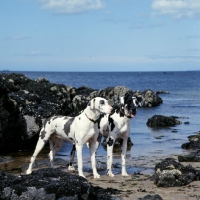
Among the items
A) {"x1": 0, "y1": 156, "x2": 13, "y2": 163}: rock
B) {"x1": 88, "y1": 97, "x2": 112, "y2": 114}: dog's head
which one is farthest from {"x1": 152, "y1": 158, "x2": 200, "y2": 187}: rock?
{"x1": 0, "y1": 156, "x2": 13, "y2": 163}: rock

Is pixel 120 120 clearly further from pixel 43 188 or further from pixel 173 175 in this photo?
pixel 43 188

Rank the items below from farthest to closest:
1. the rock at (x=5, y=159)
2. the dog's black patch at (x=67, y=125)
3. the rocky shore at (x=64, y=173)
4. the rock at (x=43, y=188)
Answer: the rock at (x=5, y=159) < the dog's black patch at (x=67, y=125) < the rocky shore at (x=64, y=173) < the rock at (x=43, y=188)

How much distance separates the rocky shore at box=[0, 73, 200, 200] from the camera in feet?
24.4

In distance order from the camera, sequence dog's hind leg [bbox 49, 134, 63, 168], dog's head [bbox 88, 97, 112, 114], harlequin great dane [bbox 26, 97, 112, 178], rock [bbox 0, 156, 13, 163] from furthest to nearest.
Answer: rock [bbox 0, 156, 13, 163] < dog's hind leg [bbox 49, 134, 63, 168] < harlequin great dane [bbox 26, 97, 112, 178] < dog's head [bbox 88, 97, 112, 114]

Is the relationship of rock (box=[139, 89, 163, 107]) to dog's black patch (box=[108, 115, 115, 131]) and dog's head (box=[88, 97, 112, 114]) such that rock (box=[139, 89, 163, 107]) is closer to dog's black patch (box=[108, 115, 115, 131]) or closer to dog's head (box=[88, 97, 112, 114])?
dog's black patch (box=[108, 115, 115, 131])

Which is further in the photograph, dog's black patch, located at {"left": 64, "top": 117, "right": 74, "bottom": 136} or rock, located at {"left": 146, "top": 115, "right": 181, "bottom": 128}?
rock, located at {"left": 146, "top": 115, "right": 181, "bottom": 128}

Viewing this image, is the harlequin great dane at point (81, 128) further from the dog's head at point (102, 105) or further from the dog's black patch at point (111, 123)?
the dog's black patch at point (111, 123)

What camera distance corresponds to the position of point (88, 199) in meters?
7.43


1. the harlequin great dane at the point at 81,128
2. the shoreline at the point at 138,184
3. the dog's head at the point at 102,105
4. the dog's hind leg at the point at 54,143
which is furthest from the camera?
the dog's hind leg at the point at 54,143

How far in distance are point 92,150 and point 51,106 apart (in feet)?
28.8

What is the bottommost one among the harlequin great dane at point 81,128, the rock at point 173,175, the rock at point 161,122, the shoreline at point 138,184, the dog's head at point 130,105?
the rock at point 161,122

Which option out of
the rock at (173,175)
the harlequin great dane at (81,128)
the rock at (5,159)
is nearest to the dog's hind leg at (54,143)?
the harlequin great dane at (81,128)

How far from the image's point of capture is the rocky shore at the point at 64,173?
293 inches

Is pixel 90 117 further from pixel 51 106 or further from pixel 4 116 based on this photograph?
pixel 51 106
